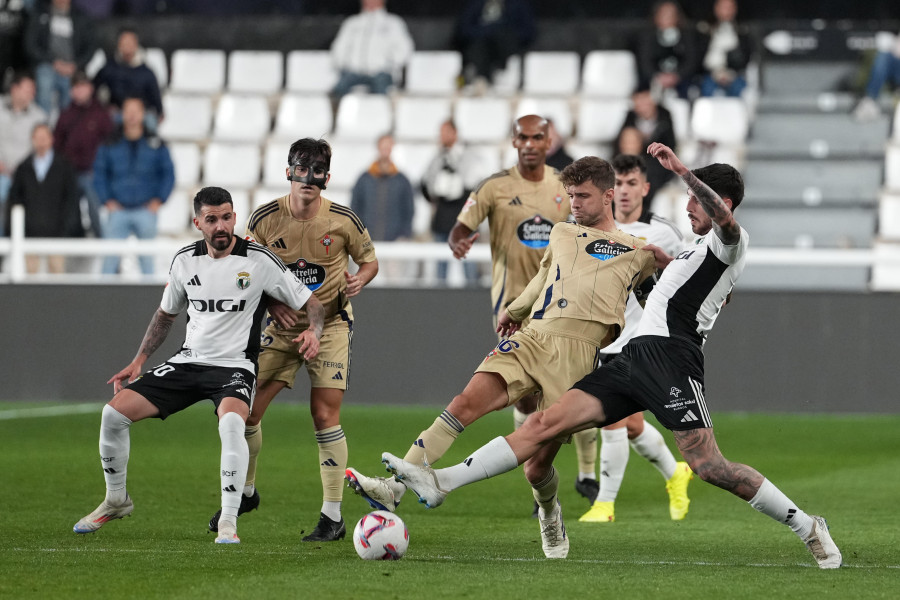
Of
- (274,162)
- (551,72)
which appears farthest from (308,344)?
(551,72)

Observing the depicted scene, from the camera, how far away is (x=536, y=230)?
28.1 feet

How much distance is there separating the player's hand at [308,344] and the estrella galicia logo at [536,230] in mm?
1932

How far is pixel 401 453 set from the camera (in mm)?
10695

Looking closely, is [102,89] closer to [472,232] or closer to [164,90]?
[164,90]

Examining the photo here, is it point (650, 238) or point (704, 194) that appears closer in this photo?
point (704, 194)

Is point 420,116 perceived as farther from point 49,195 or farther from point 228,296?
point 228,296

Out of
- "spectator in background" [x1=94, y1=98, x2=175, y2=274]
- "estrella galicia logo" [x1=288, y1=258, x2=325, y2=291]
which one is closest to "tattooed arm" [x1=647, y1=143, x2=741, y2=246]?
"estrella galicia logo" [x1=288, y1=258, x2=325, y2=291]

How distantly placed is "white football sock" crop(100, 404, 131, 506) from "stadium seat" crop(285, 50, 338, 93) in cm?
1235

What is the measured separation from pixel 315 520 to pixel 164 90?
39.5 feet

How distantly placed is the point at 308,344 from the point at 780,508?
2.37m

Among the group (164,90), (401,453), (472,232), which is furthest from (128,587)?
(164,90)

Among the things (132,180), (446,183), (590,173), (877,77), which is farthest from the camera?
(877,77)

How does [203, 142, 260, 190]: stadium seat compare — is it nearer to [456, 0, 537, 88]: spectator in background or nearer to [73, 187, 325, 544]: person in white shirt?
[456, 0, 537, 88]: spectator in background

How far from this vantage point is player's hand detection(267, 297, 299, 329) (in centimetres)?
718
